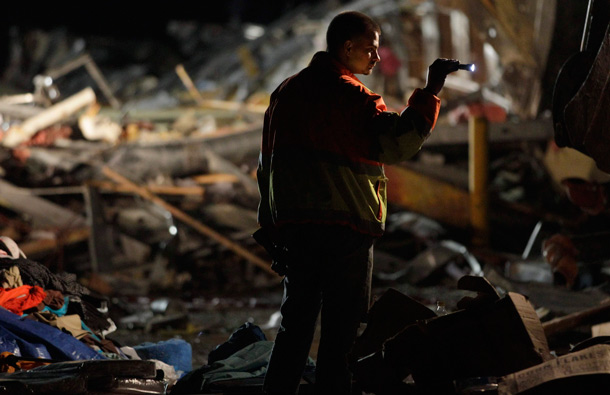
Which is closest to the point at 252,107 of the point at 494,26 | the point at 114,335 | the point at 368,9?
the point at 368,9

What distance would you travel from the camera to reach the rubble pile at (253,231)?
10.6ft

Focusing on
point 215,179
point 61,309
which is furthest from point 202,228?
point 61,309

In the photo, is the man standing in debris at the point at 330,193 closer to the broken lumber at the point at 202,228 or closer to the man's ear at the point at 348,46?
the man's ear at the point at 348,46

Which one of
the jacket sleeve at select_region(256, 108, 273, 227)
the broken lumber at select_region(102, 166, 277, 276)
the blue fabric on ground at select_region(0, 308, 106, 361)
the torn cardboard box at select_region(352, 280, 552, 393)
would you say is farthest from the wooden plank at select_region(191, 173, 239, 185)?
the torn cardboard box at select_region(352, 280, 552, 393)

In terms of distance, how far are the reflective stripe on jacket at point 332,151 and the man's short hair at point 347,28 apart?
10cm

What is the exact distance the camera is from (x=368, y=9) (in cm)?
1530

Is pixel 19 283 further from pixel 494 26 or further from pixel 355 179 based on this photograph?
pixel 494 26

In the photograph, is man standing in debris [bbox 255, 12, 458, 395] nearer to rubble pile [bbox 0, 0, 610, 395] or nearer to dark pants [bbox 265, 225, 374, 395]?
dark pants [bbox 265, 225, 374, 395]

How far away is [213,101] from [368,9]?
13.7 feet

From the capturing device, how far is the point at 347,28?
3.19 m

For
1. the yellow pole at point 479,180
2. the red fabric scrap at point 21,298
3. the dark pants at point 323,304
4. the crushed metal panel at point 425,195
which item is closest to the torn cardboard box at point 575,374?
the dark pants at point 323,304

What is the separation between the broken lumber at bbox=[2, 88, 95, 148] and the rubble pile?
0.13 ft

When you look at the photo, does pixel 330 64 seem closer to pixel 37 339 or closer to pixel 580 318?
pixel 37 339

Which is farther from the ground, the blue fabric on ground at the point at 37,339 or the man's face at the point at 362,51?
the man's face at the point at 362,51
